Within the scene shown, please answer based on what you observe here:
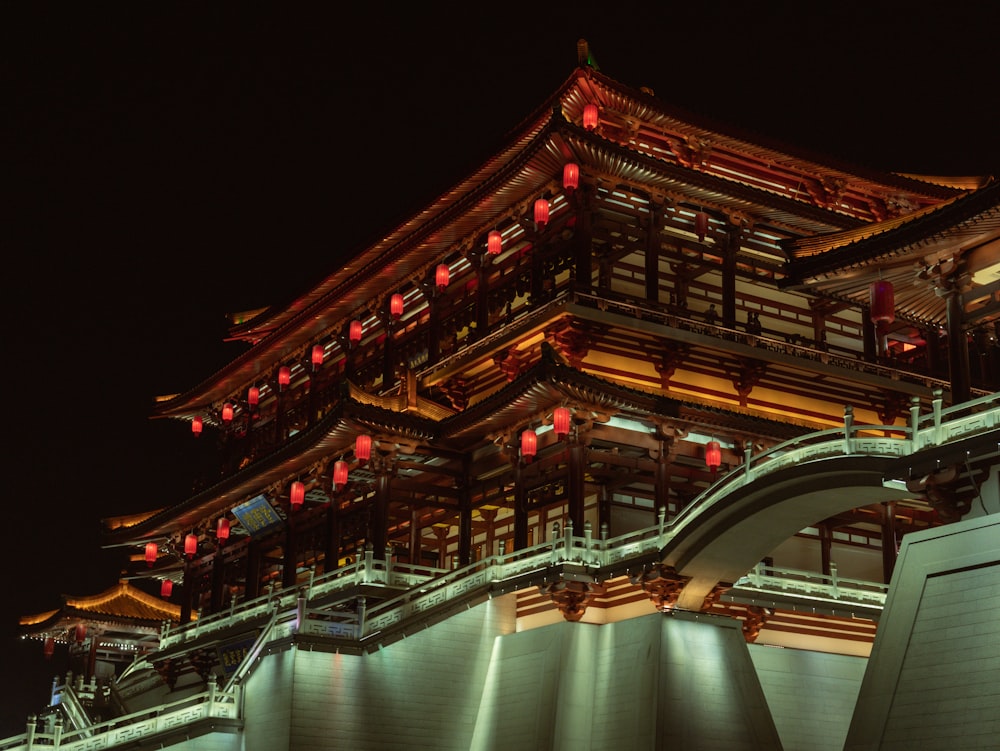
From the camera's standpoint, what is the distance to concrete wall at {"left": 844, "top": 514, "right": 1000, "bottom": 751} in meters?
15.2

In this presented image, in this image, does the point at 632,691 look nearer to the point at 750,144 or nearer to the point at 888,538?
A: the point at 888,538

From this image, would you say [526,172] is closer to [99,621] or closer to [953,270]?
[953,270]

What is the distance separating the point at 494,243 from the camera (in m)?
30.2

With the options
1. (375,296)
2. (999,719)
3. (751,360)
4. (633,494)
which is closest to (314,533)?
(375,296)

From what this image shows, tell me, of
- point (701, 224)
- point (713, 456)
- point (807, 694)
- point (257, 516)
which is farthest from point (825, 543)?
point (257, 516)

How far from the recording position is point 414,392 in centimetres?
2952

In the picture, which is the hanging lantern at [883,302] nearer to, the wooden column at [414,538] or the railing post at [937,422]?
the railing post at [937,422]

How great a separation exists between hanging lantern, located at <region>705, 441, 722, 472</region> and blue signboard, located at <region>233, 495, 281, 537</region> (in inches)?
514

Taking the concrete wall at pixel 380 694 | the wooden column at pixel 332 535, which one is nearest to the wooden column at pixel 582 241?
the concrete wall at pixel 380 694

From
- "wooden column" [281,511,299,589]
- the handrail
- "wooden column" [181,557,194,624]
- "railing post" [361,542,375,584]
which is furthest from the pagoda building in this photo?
the handrail

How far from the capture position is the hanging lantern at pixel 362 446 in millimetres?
28453

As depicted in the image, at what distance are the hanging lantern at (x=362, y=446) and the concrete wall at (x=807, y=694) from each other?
1001 cm

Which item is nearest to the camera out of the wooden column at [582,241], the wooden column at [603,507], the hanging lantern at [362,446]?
the wooden column at [603,507]

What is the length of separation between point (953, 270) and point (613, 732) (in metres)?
9.28
